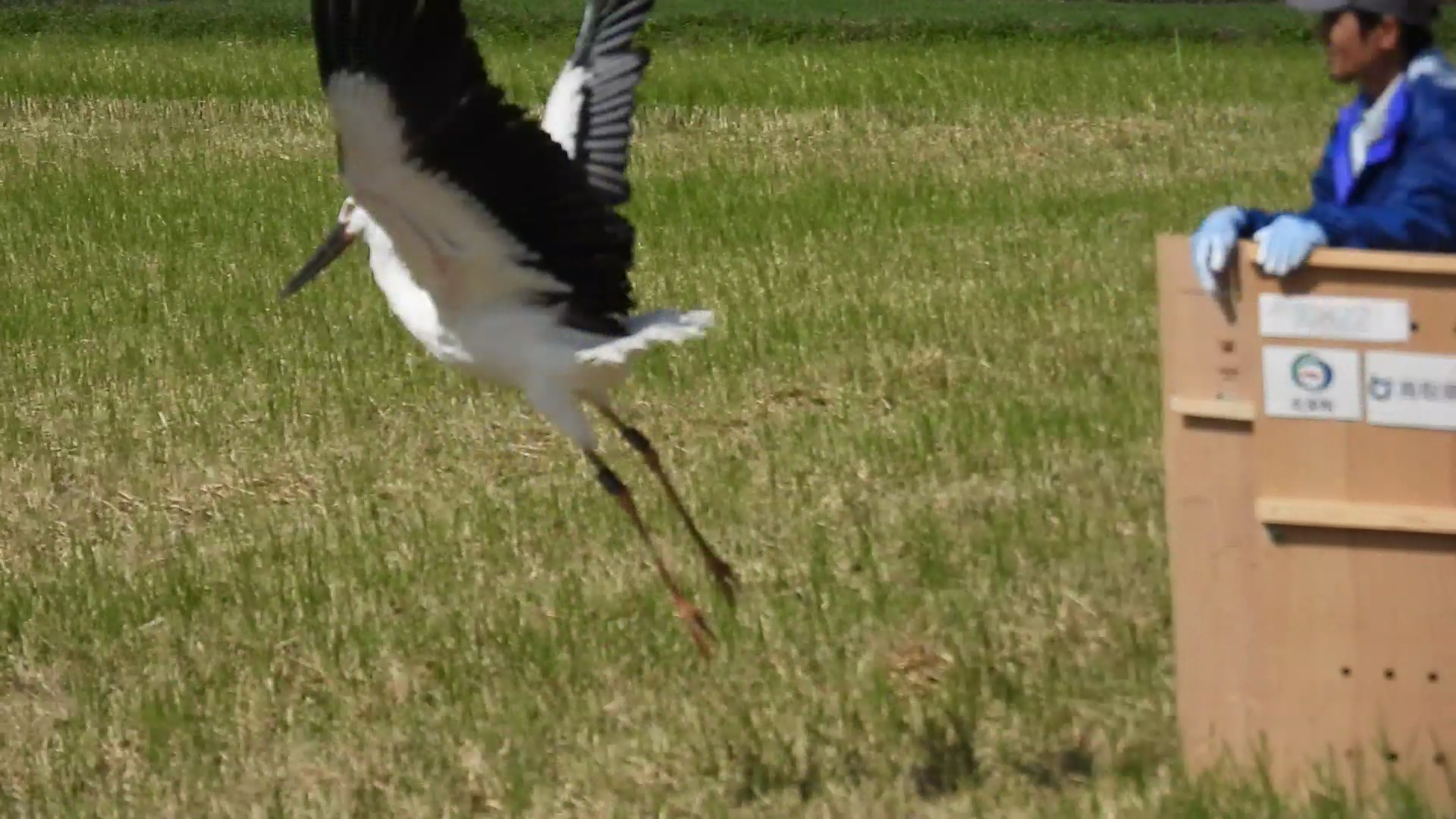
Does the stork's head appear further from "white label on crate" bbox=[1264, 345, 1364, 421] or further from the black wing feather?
"white label on crate" bbox=[1264, 345, 1364, 421]

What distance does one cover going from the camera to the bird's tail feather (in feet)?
17.7

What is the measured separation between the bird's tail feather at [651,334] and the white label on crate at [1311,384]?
174 cm

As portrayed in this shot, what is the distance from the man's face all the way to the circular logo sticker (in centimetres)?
55

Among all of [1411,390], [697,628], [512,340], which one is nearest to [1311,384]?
[1411,390]

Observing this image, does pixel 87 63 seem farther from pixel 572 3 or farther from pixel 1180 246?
pixel 1180 246

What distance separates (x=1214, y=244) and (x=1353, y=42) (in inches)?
19.3

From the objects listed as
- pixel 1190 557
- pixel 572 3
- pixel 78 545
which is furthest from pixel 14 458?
pixel 572 3

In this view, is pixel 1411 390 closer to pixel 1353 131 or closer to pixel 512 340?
pixel 1353 131

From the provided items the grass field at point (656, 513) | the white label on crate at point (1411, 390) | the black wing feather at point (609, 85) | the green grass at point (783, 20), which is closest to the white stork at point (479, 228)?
the black wing feather at point (609, 85)

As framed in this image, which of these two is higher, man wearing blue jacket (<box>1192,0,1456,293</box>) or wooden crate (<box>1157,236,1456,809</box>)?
man wearing blue jacket (<box>1192,0,1456,293</box>)

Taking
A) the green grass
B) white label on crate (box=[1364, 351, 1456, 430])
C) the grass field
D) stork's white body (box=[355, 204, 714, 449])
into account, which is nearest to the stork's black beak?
stork's white body (box=[355, 204, 714, 449])

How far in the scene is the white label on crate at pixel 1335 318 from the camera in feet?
12.3

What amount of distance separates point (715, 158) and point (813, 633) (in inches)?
323

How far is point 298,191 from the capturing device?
12.9 meters
